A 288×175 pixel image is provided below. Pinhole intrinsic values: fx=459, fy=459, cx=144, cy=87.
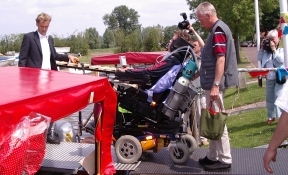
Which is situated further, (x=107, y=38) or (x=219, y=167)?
(x=107, y=38)

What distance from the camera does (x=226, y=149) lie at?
5895mm

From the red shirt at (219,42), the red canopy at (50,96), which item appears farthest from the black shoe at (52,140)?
the red shirt at (219,42)

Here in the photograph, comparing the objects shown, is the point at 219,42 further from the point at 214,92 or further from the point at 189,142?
the point at 189,142

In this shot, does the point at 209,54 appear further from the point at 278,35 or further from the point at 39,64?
the point at 278,35

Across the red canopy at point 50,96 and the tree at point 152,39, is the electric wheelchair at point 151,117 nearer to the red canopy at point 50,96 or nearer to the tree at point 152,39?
the red canopy at point 50,96

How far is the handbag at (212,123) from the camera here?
5703 mm

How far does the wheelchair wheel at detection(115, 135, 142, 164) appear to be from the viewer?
20.2 ft

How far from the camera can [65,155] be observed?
5.96m

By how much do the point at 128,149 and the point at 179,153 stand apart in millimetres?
713

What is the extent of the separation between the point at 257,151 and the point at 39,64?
3668 millimetres

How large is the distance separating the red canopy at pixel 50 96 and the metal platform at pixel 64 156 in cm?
88

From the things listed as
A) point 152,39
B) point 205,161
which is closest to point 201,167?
point 205,161

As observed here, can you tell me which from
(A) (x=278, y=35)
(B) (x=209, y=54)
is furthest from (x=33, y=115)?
(A) (x=278, y=35)

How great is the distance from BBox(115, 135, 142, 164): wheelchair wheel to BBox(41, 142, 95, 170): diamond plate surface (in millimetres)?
372
